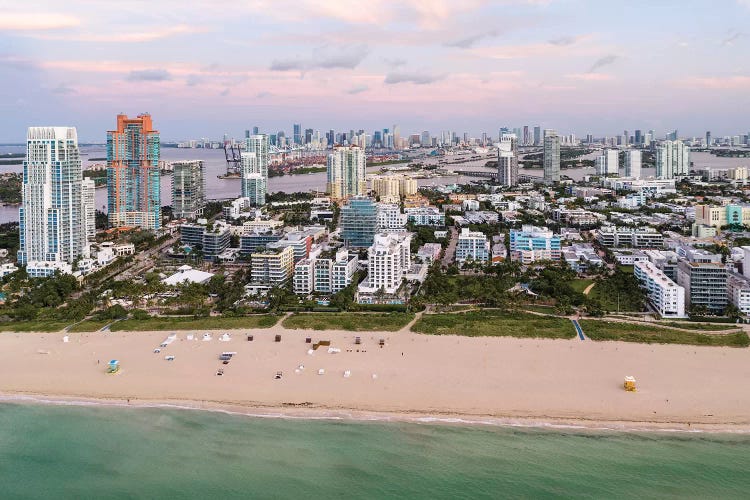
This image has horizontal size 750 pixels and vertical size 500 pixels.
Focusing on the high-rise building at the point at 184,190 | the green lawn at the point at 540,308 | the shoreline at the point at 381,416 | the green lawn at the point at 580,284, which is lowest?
the shoreline at the point at 381,416

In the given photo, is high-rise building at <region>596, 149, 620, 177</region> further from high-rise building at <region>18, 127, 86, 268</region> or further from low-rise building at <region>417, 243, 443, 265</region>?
high-rise building at <region>18, 127, 86, 268</region>

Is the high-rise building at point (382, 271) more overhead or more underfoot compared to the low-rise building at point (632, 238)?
more underfoot

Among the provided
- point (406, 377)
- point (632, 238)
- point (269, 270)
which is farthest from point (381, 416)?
point (632, 238)

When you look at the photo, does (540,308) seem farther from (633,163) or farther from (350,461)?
(633,163)

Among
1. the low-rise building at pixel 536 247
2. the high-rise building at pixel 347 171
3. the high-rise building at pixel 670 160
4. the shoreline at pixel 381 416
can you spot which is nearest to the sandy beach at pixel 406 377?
the shoreline at pixel 381 416

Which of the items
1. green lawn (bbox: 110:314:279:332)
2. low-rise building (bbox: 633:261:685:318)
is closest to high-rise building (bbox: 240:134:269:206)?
green lawn (bbox: 110:314:279:332)

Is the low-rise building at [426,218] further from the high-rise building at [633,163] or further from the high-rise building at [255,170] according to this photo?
the high-rise building at [633,163]
